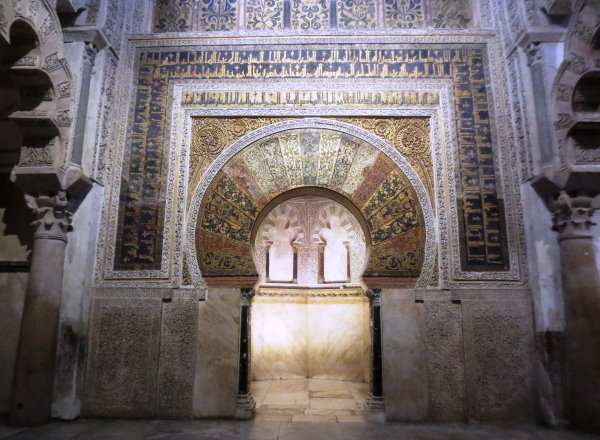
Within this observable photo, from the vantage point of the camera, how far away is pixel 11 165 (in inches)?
199

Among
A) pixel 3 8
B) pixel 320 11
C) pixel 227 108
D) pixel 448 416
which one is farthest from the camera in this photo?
pixel 320 11

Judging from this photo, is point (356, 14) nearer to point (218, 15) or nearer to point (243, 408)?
point (218, 15)

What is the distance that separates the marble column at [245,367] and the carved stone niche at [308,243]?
295 cm

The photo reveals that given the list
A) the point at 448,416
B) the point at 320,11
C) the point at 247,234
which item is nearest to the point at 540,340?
the point at 448,416

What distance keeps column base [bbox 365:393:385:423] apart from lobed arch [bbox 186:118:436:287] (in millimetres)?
1279

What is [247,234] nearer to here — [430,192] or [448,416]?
[430,192]

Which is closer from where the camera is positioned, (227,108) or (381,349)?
(381,349)

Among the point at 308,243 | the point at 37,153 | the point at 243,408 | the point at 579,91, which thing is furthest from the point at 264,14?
the point at 243,408

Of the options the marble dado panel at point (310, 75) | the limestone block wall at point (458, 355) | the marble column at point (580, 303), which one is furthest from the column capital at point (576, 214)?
the limestone block wall at point (458, 355)

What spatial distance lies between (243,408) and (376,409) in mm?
1363

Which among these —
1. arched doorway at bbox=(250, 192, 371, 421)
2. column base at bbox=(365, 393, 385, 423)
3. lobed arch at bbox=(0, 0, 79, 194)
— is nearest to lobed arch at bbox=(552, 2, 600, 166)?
column base at bbox=(365, 393, 385, 423)

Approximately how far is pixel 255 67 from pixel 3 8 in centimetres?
264

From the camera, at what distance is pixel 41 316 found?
4383 mm

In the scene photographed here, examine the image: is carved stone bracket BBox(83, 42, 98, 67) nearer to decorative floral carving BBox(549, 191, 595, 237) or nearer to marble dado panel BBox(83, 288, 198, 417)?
marble dado panel BBox(83, 288, 198, 417)
